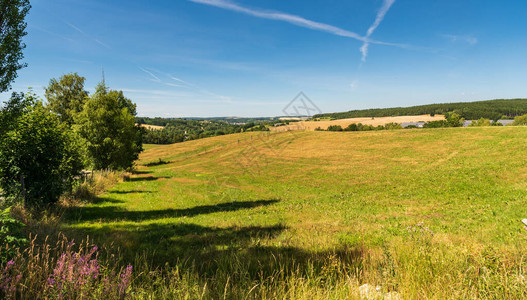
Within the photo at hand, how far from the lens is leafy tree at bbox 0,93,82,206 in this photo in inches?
433

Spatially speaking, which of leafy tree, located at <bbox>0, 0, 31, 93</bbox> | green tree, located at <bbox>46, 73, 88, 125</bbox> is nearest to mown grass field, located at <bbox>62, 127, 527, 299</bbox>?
leafy tree, located at <bbox>0, 0, 31, 93</bbox>

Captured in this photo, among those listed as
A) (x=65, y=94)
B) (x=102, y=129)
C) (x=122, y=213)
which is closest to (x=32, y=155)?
(x=122, y=213)

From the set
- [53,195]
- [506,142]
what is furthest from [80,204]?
[506,142]

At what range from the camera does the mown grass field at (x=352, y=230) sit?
3480 millimetres

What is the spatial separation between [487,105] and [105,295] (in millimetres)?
240993

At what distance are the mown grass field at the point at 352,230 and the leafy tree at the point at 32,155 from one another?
207 centimetres

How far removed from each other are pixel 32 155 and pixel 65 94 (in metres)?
35.3

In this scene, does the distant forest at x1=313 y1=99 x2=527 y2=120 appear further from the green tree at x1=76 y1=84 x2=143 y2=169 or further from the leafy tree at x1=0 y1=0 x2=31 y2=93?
the leafy tree at x1=0 y1=0 x2=31 y2=93

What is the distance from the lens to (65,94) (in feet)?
124

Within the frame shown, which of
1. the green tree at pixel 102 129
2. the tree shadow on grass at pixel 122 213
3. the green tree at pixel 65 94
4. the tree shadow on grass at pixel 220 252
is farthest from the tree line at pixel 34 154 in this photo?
the green tree at pixel 65 94

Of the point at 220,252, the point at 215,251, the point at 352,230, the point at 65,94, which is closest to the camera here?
the point at 220,252

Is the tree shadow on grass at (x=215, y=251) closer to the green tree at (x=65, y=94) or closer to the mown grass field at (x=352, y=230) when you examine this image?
the mown grass field at (x=352, y=230)

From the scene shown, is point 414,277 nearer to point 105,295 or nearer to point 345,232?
point 105,295

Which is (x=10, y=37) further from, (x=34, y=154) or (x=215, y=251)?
(x=215, y=251)
